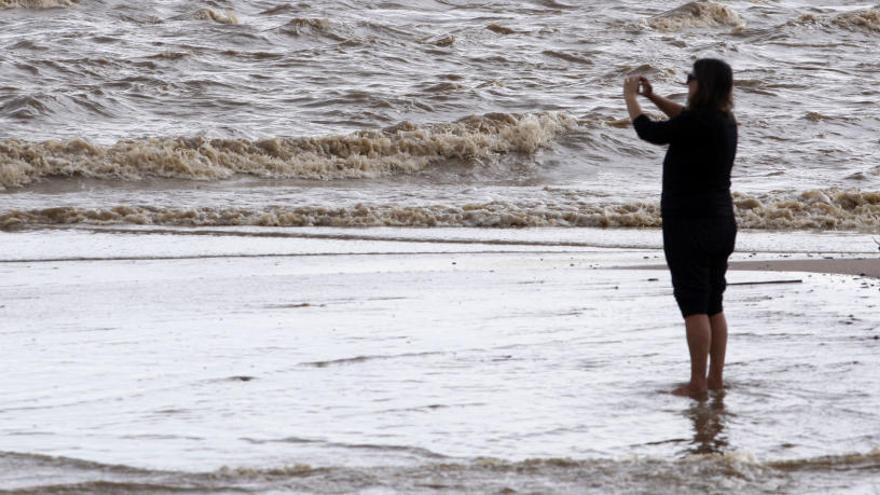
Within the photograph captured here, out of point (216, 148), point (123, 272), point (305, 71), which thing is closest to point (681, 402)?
point (123, 272)

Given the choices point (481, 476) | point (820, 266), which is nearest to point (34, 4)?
point (820, 266)

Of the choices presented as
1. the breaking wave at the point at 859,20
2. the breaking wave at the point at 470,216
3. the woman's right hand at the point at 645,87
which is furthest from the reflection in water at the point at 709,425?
the breaking wave at the point at 859,20

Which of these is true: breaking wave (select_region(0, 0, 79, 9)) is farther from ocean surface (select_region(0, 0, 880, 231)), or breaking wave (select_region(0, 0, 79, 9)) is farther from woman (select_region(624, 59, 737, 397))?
woman (select_region(624, 59, 737, 397))

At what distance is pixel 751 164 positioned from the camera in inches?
799

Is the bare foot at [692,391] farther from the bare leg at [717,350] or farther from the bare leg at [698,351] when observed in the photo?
the bare leg at [717,350]

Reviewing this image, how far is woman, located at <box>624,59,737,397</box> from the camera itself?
5738 millimetres

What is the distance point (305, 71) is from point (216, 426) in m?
22.0

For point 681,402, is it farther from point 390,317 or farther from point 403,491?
point 390,317

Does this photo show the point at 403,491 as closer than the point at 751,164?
Yes

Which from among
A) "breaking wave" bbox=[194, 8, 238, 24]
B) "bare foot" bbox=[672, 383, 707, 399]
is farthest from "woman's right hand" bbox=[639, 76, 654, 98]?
"breaking wave" bbox=[194, 8, 238, 24]

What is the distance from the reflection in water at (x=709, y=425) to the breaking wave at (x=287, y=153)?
13560 mm

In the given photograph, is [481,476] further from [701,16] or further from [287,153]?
[701,16]

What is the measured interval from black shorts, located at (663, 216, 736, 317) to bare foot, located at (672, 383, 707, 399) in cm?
33

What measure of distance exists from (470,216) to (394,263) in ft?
12.7
